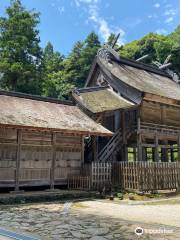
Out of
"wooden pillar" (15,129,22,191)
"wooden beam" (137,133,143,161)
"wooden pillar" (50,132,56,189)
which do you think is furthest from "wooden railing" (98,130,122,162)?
"wooden pillar" (15,129,22,191)

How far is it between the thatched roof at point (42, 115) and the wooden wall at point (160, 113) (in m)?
5.24

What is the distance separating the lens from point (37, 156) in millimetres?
17203

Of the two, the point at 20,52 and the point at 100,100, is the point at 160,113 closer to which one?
the point at 100,100

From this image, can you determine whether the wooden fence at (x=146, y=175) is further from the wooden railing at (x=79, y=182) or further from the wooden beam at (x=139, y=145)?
the wooden beam at (x=139, y=145)

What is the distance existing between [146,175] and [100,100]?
8780 millimetres

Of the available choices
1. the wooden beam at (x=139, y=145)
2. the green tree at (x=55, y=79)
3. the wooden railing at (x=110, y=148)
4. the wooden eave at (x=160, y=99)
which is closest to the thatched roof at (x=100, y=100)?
the wooden eave at (x=160, y=99)

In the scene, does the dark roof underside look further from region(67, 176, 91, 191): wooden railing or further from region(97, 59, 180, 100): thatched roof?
region(97, 59, 180, 100): thatched roof

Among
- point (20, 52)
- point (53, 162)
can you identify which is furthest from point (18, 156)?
point (20, 52)

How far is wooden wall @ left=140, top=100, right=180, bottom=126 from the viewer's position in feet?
78.5

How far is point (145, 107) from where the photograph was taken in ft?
78.4

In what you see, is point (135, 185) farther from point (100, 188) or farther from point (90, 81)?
point (90, 81)

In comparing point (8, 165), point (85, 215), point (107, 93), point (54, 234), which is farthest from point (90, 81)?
point (54, 234)

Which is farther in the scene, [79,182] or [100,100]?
[100,100]

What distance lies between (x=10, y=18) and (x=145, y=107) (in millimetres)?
24642
